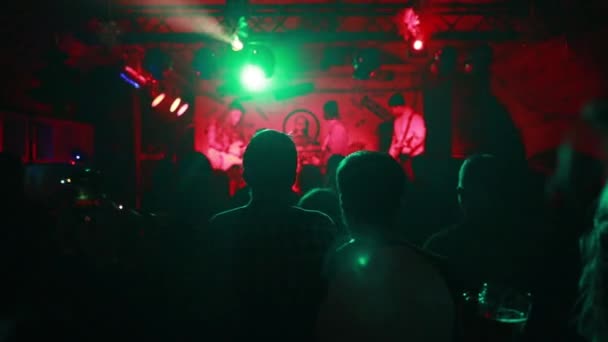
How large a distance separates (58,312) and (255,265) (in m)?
1.22

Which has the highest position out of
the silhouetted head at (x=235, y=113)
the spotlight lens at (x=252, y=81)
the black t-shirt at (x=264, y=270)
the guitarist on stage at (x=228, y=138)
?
the spotlight lens at (x=252, y=81)

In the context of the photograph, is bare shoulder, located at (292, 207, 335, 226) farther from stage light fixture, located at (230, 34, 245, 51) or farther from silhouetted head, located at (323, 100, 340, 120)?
silhouetted head, located at (323, 100, 340, 120)

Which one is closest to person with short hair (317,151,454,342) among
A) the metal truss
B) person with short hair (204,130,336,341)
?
person with short hair (204,130,336,341)

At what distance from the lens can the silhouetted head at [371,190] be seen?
5.11 ft

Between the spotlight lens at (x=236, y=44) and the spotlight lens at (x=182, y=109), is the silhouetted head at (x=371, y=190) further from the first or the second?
the spotlight lens at (x=182, y=109)

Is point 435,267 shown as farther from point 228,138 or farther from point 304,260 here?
point 228,138

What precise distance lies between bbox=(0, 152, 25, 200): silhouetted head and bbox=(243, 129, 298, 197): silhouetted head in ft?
4.48

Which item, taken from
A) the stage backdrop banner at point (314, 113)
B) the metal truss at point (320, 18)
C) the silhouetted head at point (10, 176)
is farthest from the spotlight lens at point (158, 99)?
the silhouetted head at point (10, 176)

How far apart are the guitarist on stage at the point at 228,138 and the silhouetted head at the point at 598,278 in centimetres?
757

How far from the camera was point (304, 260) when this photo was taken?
1.86 m

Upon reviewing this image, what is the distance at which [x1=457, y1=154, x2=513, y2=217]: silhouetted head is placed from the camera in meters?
2.28

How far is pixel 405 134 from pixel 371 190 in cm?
657

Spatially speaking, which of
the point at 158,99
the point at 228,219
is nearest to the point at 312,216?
the point at 228,219

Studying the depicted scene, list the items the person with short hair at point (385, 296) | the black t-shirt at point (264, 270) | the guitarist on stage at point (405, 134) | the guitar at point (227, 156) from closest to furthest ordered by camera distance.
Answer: the person with short hair at point (385, 296), the black t-shirt at point (264, 270), the guitarist on stage at point (405, 134), the guitar at point (227, 156)
